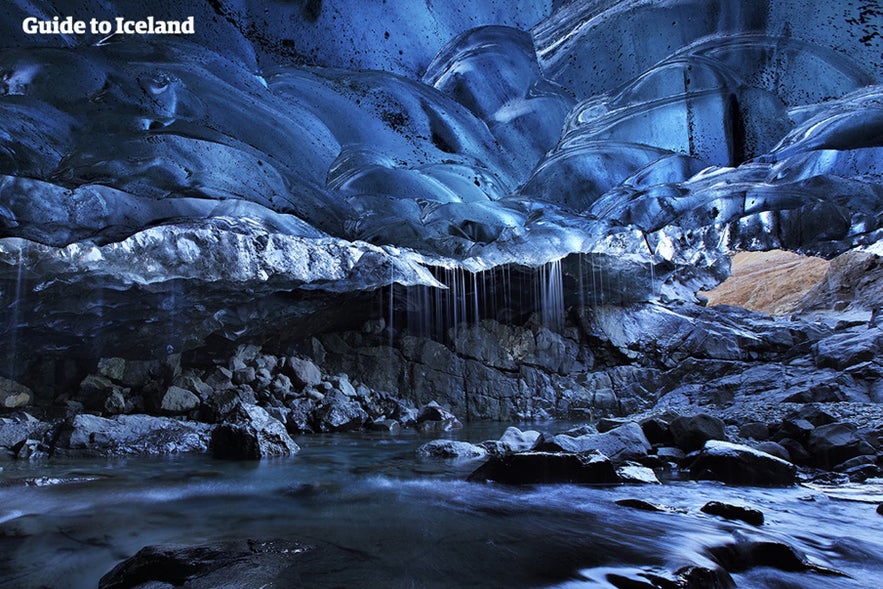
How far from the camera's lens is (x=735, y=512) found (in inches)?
121

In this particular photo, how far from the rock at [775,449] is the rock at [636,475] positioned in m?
1.71

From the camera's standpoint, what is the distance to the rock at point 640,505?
10.7ft

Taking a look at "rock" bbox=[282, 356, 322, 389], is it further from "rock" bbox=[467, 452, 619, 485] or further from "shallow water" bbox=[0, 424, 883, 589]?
"rock" bbox=[467, 452, 619, 485]

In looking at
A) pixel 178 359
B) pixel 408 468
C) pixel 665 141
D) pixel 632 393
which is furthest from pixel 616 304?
pixel 178 359

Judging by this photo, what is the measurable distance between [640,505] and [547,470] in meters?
1.05

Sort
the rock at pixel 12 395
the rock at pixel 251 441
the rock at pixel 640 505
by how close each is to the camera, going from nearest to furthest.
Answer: the rock at pixel 640 505, the rock at pixel 251 441, the rock at pixel 12 395

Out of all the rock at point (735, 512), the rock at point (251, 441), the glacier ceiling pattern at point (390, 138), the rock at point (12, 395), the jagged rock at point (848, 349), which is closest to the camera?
the rock at point (735, 512)

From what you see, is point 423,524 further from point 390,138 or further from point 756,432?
point 390,138

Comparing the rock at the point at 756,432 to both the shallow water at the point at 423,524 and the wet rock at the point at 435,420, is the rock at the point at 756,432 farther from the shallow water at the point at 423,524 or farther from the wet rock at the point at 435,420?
the wet rock at the point at 435,420

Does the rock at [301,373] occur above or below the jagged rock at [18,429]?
above

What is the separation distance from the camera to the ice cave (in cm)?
262

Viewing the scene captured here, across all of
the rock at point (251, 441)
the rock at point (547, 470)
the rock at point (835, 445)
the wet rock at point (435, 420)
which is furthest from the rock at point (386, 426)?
the rock at point (835, 445)

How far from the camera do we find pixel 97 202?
579 cm

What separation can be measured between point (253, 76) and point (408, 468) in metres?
4.90
